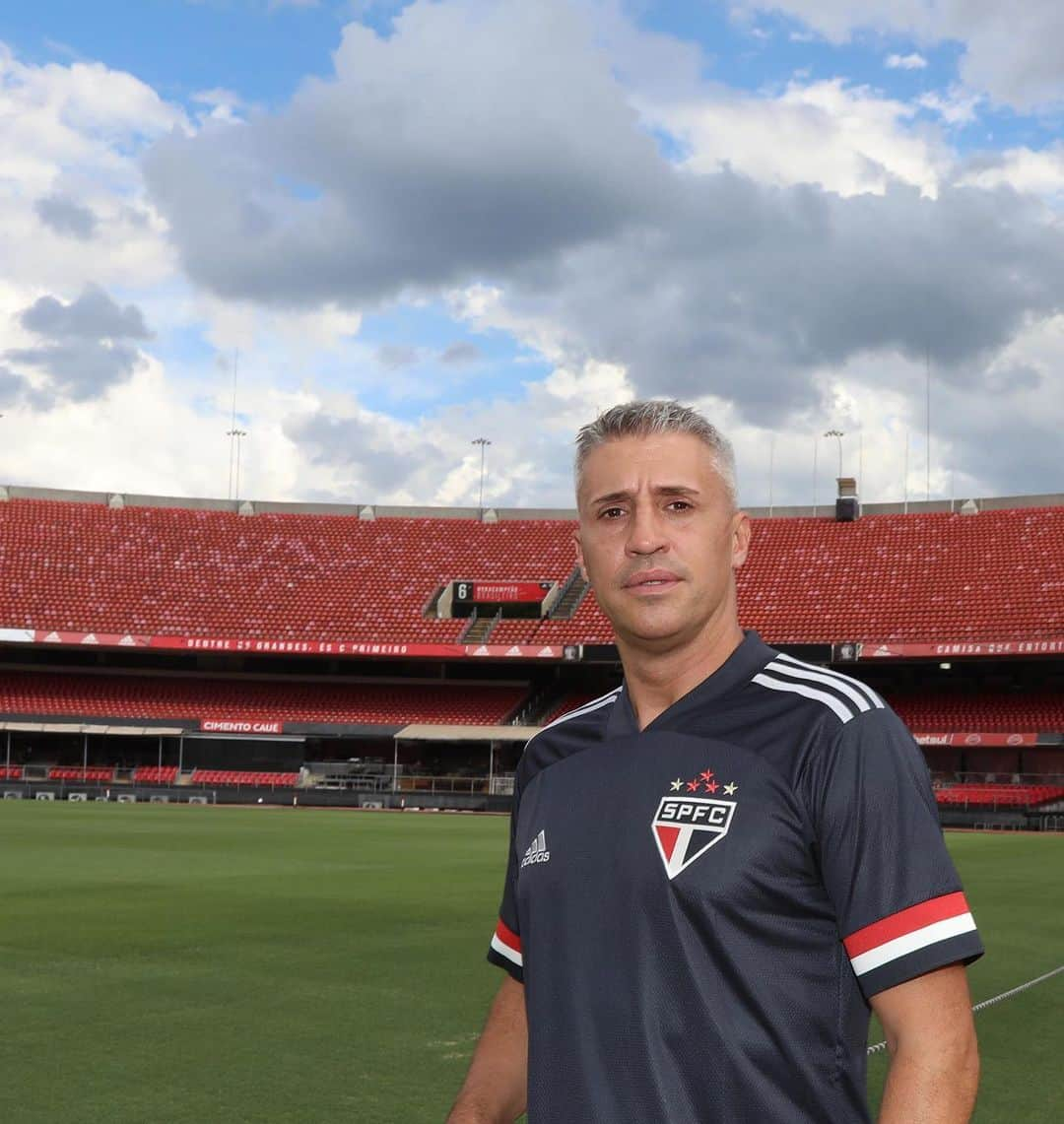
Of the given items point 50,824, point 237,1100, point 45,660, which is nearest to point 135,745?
point 45,660

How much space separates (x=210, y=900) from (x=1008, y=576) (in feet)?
128

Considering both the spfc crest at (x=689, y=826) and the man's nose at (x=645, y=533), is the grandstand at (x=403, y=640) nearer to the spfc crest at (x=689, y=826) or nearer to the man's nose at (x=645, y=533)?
the man's nose at (x=645, y=533)

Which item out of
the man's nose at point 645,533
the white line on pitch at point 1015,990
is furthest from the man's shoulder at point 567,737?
the white line on pitch at point 1015,990

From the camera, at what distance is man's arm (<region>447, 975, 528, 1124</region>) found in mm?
2641

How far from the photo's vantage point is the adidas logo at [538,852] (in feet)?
8.04

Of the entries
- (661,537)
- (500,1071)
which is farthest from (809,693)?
(500,1071)

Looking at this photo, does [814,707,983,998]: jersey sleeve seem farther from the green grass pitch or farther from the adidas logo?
the green grass pitch

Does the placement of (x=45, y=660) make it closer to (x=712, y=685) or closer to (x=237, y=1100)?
(x=237, y=1100)

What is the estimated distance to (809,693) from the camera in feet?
7.52

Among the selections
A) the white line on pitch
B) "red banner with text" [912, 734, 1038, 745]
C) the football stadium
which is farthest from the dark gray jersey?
"red banner with text" [912, 734, 1038, 745]

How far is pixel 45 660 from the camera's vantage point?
51531 mm

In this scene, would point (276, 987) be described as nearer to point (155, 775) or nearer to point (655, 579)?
point (655, 579)

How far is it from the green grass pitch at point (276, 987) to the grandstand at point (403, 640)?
24.4 meters

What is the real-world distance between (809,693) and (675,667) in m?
0.30
